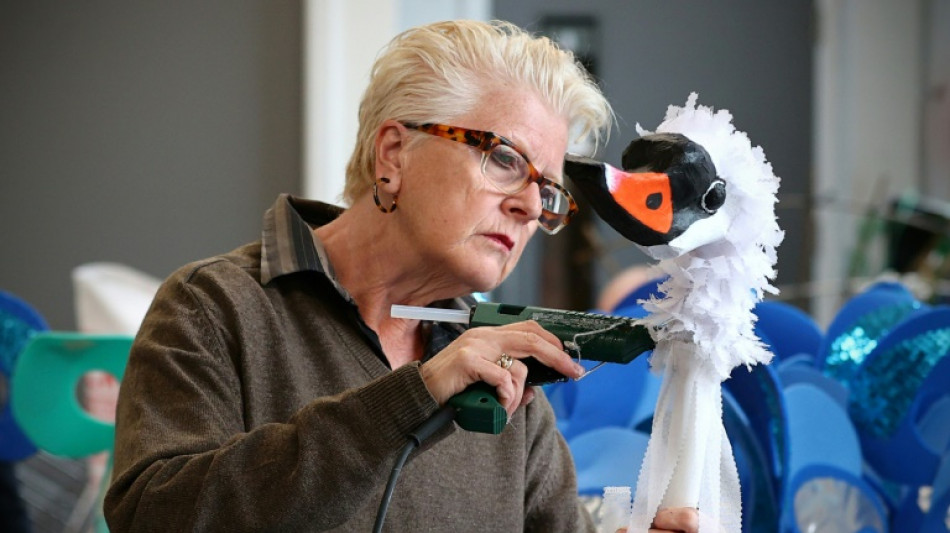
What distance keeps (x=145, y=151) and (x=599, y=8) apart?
131 inches

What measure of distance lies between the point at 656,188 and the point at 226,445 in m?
0.43

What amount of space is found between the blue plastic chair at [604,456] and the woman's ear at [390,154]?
15.8 inches

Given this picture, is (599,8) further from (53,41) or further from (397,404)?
(397,404)

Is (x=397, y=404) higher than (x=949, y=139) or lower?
higher

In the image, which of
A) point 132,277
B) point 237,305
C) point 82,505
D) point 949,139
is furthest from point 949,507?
point 949,139

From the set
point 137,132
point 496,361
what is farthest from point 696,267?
point 137,132

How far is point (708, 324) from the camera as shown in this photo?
86cm

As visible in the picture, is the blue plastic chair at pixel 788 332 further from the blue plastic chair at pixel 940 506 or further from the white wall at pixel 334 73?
the white wall at pixel 334 73

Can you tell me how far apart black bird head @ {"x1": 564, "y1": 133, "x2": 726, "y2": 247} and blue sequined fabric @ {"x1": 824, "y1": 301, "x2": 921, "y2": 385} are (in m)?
0.82

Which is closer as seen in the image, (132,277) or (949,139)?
(132,277)

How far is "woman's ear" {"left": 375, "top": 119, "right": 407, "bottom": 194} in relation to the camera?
122cm

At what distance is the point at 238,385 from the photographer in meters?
1.11

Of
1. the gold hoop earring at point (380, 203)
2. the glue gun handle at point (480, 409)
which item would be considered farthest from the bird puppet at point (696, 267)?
the gold hoop earring at point (380, 203)

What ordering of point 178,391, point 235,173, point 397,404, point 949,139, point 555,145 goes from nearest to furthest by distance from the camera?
point 397,404
point 178,391
point 555,145
point 235,173
point 949,139
